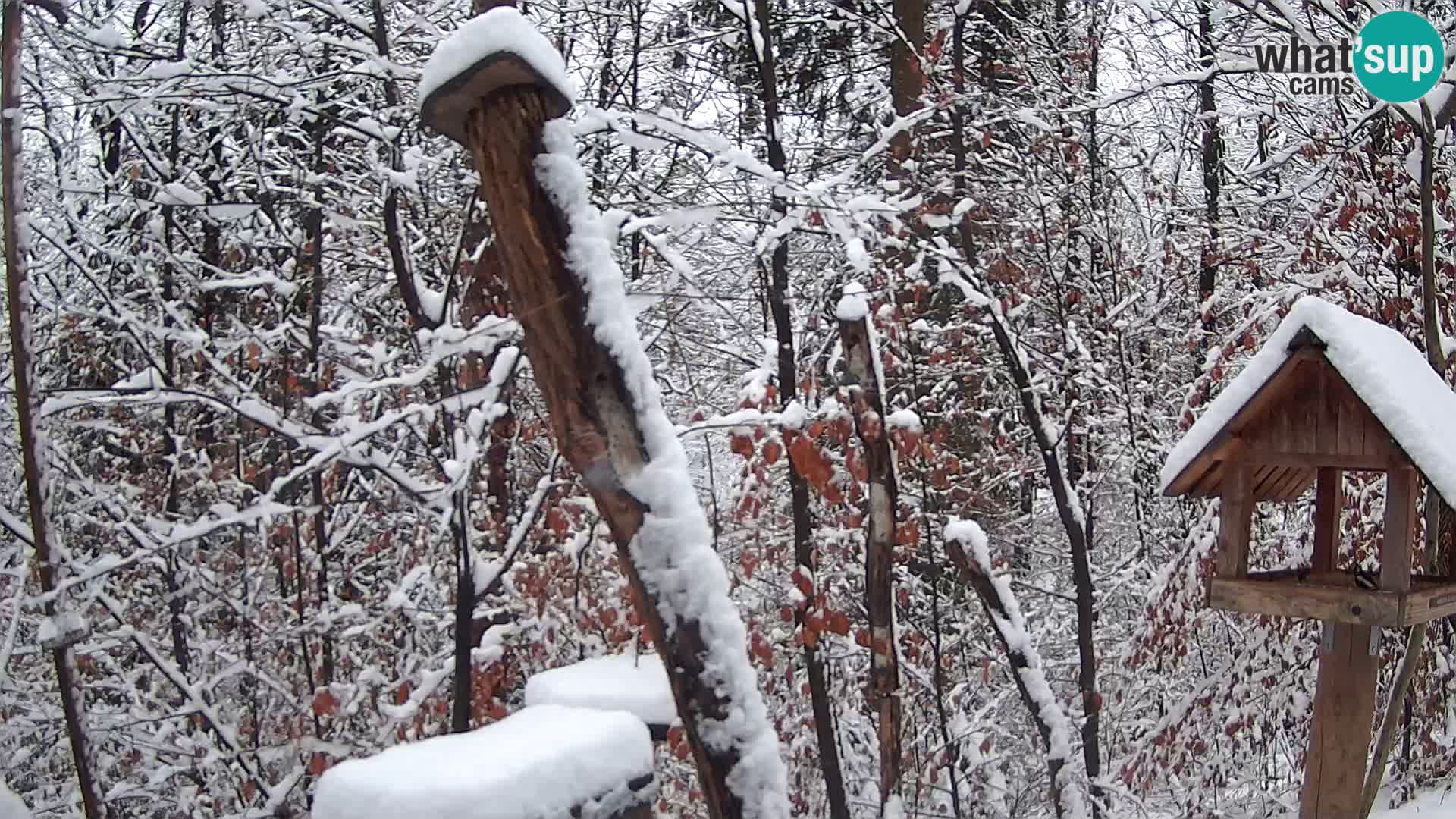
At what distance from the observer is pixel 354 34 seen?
5.53 metres

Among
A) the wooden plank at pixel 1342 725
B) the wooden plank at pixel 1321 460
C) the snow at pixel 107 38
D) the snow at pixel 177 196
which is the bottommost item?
the wooden plank at pixel 1342 725

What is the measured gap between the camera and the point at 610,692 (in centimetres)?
347

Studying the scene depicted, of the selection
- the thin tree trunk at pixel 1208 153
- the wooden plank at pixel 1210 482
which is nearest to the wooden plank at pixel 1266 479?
the wooden plank at pixel 1210 482

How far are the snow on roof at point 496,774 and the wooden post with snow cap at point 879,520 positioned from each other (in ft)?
5.78

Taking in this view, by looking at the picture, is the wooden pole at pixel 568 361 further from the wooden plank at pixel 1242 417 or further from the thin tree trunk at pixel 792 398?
the thin tree trunk at pixel 792 398

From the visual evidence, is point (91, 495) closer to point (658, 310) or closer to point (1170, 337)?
point (658, 310)

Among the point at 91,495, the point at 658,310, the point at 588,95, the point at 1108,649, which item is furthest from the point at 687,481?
the point at 1108,649

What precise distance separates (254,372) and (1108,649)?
5.72m

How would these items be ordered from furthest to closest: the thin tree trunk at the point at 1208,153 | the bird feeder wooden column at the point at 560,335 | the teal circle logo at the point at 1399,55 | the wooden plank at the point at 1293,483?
the thin tree trunk at the point at 1208,153
the teal circle logo at the point at 1399,55
the wooden plank at the point at 1293,483
the bird feeder wooden column at the point at 560,335

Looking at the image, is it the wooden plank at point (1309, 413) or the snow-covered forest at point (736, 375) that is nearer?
the wooden plank at point (1309, 413)

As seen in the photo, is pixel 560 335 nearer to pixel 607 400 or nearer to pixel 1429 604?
pixel 607 400

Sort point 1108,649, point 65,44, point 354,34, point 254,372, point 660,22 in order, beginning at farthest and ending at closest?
point 1108,649 < point 660,22 < point 254,372 < point 354,34 < point 65,44

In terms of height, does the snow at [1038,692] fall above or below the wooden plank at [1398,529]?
below

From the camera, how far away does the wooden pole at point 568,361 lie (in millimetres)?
2828
